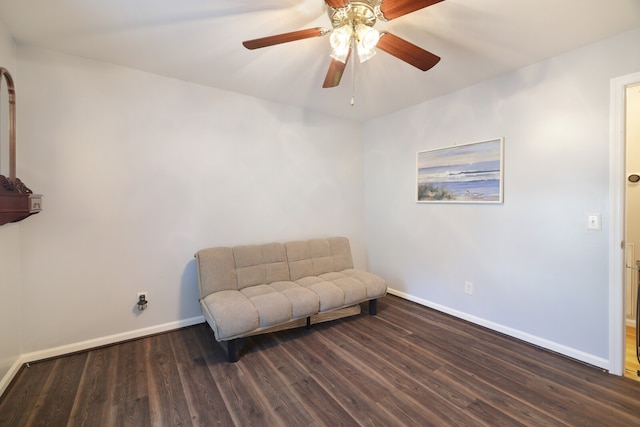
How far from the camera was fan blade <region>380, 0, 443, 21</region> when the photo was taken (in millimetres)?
1305

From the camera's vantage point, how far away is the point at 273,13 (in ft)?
5.69

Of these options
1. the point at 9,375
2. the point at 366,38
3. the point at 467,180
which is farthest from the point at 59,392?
the point at 467,180

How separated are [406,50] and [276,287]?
2224 mm

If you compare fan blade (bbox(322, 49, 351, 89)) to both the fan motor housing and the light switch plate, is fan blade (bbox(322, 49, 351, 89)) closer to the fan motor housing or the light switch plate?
the fan motor housing

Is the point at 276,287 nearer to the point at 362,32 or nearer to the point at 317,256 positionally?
the point at 317,256

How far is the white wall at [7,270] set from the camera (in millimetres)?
1833

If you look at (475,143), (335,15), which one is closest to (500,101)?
(475,143)

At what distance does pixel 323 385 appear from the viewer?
6.30 ft

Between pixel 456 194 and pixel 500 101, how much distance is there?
0.95m

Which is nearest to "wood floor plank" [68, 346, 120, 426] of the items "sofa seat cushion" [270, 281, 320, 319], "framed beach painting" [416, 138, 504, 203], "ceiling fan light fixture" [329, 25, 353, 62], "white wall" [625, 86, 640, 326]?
"sofa seat cushion" [270, 281, 320, 319]

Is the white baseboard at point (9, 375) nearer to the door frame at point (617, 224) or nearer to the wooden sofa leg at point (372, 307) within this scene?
the wooden sofa leg at point (372, 307)

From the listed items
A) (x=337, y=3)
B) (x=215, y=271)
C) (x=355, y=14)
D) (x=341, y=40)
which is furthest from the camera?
(x=215, y=271)

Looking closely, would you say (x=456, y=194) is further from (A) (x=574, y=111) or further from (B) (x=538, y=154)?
(A) (x=574, y=111)

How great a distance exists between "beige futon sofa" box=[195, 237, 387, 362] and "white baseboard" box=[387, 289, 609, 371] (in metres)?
0.74
